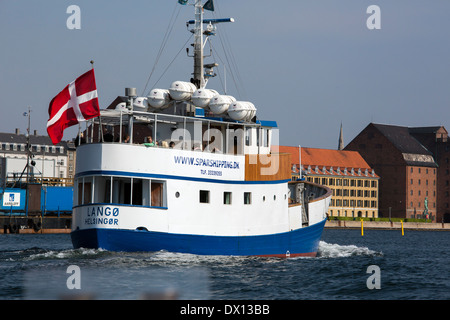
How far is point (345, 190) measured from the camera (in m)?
156

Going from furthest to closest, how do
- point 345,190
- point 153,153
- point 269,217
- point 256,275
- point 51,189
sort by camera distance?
point 345,190
point 51,189
point 269,217
point 153,153
point 256,275

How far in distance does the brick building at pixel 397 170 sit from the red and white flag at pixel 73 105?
13925cm

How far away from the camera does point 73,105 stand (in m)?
28.2

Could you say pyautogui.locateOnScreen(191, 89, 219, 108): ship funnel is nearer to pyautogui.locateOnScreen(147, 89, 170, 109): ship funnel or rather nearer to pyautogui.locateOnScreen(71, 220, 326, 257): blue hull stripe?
pyautogui.locateOnScreen(147, 89, 170, 109): ship funnel

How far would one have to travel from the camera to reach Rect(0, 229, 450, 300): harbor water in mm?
20078

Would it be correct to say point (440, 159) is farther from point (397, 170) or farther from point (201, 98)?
point (201, 98)

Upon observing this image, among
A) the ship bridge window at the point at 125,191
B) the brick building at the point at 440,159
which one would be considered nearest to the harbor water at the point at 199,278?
the ship bridge window at the point at 125,191

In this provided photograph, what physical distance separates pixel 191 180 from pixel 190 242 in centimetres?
239

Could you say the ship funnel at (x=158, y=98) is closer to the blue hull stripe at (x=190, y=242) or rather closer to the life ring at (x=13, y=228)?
the blue hull stripe at (x=190, y=242)

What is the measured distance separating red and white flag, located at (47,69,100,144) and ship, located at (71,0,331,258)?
92cm
